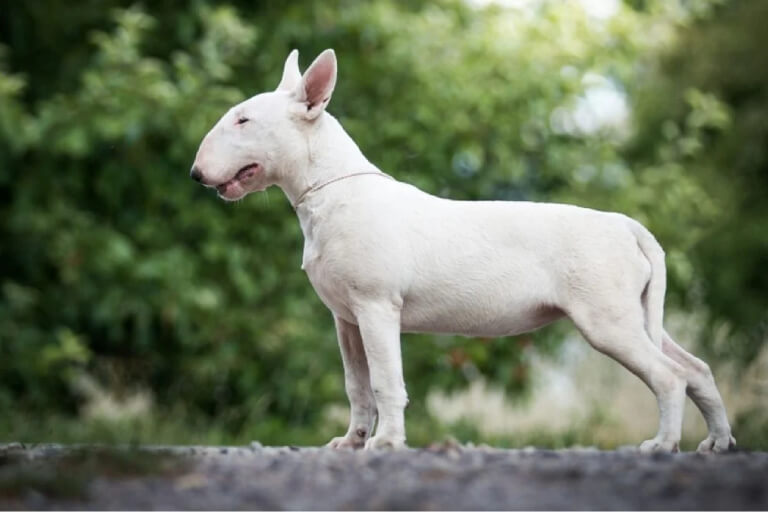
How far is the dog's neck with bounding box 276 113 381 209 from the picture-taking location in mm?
5277

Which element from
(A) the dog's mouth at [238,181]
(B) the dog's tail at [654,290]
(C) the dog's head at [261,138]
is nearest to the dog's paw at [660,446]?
(B) the dog's tail at [654,290]

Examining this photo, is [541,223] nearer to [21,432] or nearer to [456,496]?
[456,496]

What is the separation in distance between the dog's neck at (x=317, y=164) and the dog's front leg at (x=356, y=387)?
581 mm

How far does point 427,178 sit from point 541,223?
570 cm

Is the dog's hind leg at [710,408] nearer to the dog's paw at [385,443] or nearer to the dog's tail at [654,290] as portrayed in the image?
the dog's tail at [654,290]

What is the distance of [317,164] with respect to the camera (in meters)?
5.30

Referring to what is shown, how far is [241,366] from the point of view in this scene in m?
10.9

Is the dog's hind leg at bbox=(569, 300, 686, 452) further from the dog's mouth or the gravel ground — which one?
the dog's mouth

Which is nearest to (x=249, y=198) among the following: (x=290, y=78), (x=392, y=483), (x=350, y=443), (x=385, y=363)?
(x=290, y=78)

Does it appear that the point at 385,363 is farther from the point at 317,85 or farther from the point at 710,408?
the point at 710,408

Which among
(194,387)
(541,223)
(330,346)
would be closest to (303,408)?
(330,346)

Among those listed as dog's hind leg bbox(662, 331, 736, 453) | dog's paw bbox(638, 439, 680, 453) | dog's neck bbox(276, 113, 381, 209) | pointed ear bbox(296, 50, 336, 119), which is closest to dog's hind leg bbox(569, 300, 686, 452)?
dog's paw bbox(638, 439, 680, 453)

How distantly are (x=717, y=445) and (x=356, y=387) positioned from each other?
156cm

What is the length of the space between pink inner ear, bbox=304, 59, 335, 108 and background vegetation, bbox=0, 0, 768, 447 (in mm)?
4558
